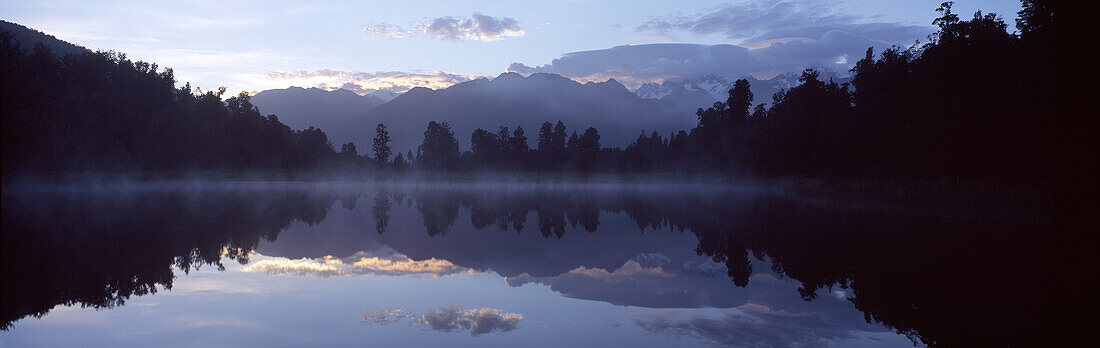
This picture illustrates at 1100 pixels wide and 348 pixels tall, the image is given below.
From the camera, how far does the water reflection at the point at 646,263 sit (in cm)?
892

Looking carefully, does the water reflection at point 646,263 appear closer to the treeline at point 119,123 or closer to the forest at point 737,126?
the forest at point 737,126

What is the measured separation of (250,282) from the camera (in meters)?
11.7

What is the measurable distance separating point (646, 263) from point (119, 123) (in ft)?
287

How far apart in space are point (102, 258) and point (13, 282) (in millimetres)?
2885

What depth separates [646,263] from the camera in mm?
15047

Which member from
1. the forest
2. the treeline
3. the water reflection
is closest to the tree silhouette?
the forest

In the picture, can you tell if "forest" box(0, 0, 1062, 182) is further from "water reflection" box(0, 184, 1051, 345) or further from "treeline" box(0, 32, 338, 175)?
"water reflection" box(0, 184, 1051, 345)

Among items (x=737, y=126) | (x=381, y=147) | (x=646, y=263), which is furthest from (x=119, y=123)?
(x=737, y=126)

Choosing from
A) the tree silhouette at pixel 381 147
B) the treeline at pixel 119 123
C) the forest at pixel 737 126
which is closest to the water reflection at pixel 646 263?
the forest at pixel 737 126

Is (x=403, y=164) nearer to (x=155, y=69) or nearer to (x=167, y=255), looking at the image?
(x=155, y=69)

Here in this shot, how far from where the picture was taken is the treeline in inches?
2023

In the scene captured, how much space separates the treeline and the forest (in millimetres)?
191

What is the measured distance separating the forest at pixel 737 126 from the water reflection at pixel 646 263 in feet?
13.1

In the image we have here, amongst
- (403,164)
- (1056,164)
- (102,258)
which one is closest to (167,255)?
(102,258)
